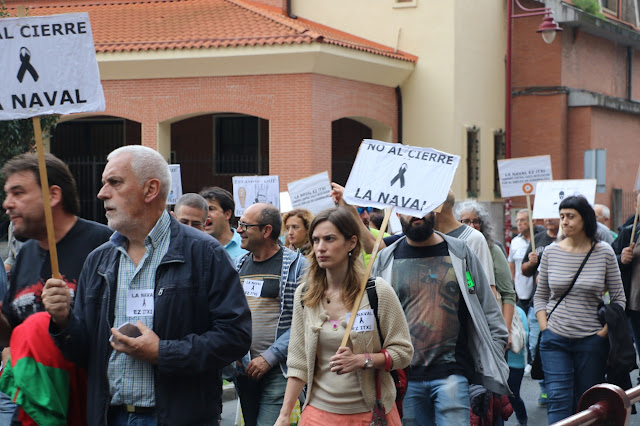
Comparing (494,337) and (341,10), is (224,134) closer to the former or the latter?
(341,10)

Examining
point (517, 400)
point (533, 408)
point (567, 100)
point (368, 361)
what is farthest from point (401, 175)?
point (567, 100)

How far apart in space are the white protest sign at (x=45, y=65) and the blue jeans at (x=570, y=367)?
15.3ft

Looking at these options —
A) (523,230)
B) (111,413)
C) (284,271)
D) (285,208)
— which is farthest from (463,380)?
(523,230)

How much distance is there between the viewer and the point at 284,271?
6.75 meters

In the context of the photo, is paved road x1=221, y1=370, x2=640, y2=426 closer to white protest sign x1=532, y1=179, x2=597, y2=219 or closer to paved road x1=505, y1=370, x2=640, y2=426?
paved road x1=505, y1=370, x2=640, y2=426

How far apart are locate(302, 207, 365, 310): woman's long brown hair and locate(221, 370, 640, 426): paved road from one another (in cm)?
447

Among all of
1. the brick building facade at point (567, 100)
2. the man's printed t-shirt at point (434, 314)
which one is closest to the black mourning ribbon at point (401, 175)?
the man's printed t-shirt at point (434, 314)

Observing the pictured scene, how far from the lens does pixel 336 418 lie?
5199 millimetres

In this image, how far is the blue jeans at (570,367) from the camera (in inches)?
310

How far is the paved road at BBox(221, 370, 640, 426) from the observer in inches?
380

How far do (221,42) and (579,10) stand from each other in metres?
11.0

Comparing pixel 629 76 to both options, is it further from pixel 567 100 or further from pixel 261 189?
pixel 261 189

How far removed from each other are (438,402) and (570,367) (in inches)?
80.0

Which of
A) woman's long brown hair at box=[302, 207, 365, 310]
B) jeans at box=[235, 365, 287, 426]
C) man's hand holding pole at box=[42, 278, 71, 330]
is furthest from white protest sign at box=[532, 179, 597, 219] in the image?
man's hand holding pole at box=[42, 278, 71, 330]
